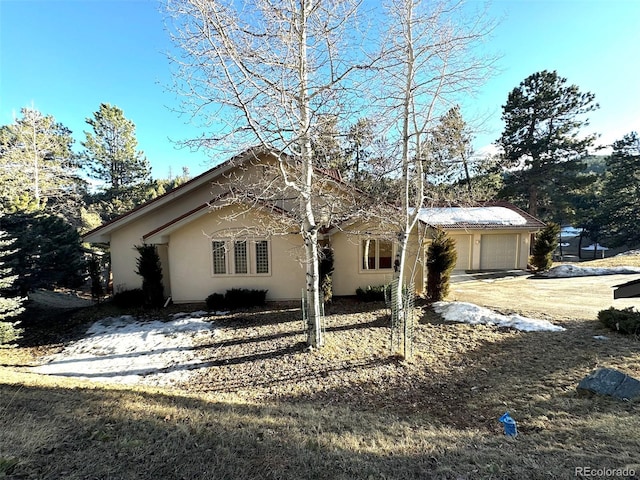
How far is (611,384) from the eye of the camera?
16.0 ft

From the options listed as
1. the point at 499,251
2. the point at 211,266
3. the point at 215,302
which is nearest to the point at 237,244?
the point at 211,266

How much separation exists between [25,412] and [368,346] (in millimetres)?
6495

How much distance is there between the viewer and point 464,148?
8805 millimetres

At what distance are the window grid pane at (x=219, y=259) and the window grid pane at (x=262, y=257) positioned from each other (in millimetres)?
1304

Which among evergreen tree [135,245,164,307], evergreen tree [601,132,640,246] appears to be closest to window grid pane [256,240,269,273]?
evergreen tree [135,245,164,307]

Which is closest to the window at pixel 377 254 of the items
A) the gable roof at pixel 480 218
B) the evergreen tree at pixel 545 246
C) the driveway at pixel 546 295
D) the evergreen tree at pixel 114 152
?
the driveway at pixel 546 295

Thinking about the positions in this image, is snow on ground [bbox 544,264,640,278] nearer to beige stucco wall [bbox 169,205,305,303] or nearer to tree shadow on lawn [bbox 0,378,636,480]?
beige stucco wall [bbox 169,205,305,303]

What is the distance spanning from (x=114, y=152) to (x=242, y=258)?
85.8 feet

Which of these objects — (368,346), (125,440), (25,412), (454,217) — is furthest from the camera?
(454,217)

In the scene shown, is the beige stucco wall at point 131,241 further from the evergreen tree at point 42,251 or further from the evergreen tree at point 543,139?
the evergreen tree at point 543,139

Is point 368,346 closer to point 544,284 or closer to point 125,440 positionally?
point 125,440

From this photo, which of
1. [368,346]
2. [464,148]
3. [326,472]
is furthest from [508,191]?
[326,472]

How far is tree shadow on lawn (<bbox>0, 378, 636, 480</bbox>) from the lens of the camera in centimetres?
273

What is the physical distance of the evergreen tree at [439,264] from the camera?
10969 millimetres
